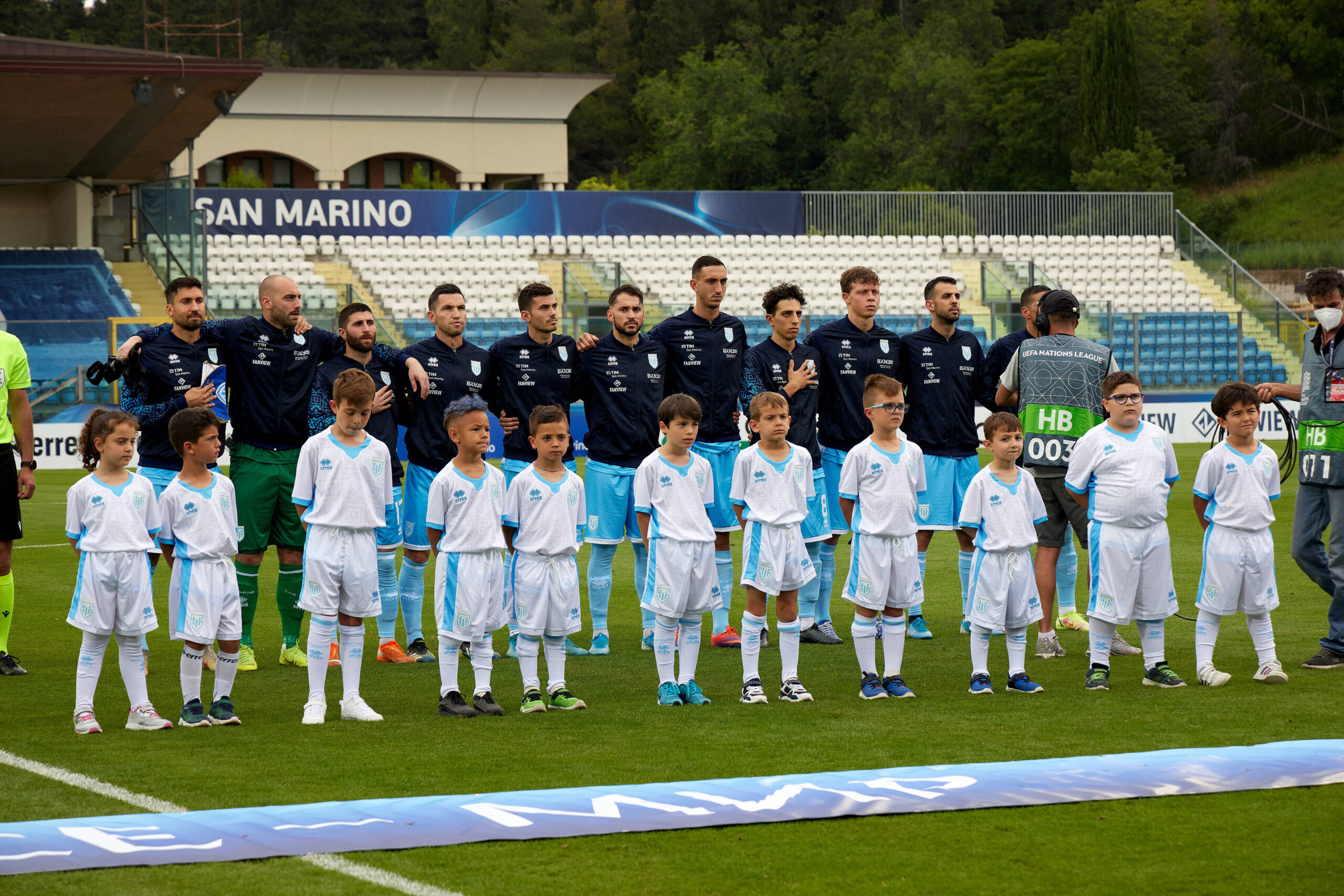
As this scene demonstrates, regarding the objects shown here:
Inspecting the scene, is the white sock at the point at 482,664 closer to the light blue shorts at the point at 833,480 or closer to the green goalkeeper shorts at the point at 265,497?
the green goalkeeper shorts at the point at 265,497

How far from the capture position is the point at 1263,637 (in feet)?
23.0

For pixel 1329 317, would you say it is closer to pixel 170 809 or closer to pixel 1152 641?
pixel 1152 641

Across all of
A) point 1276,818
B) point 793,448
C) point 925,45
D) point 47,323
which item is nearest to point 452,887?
point 1276,818

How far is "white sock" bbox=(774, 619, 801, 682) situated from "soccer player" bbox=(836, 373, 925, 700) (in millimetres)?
281

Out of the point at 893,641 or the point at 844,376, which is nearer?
the point at 893,641

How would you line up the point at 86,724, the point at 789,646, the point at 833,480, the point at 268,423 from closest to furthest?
the point at 86,724, the point at 789,646, the point at 268,423, the point at 833,480

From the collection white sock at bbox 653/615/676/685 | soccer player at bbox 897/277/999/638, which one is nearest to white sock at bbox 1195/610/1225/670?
soccer player at bbox 897/277/999/638

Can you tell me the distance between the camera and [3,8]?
5841 cm

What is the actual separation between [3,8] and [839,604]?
59015mm

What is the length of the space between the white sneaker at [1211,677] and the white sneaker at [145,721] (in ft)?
15.8

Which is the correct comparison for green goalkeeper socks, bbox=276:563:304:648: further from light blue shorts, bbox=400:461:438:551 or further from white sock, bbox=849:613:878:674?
white sock, bbox=849:613:878:674

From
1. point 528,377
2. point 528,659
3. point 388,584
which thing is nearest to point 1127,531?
point 528,659

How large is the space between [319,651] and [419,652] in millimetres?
1790

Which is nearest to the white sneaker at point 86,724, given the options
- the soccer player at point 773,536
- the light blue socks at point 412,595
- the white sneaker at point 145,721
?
the white sneaker at point 145,721
